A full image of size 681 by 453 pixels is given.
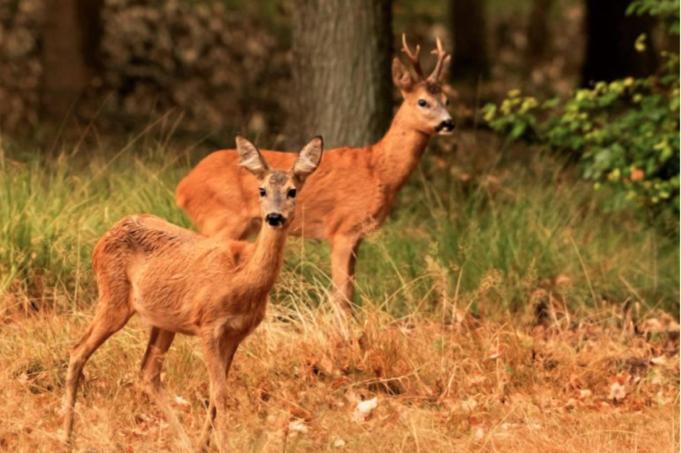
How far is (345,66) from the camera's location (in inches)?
485

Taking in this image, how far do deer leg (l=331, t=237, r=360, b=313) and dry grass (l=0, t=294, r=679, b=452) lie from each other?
387 mm

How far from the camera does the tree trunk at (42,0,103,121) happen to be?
18.9m

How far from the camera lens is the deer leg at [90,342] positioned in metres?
7.72

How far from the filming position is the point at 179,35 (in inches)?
885

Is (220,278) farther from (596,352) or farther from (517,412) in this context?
(596,352)

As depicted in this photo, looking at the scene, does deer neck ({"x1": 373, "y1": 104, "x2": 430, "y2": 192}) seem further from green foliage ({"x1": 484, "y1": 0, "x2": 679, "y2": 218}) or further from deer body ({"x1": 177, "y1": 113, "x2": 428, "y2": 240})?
green foliage ({"x1": 484, "y1": 0, "x2": 679, "y2": 218})

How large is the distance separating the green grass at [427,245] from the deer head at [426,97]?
0.75 meters

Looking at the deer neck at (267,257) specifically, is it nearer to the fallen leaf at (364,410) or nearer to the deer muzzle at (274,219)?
the deer muzzle at (274,219)

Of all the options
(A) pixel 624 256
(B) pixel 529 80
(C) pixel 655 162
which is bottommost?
(B) pixel 529 80

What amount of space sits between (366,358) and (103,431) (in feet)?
6.21

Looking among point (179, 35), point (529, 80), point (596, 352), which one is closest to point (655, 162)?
point (596, 352)

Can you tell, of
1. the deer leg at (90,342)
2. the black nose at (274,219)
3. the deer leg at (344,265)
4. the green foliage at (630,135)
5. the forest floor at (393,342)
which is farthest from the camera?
the green foliage at (630,135)

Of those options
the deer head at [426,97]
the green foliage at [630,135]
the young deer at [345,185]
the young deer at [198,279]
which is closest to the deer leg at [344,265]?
the young deer at [345,185]

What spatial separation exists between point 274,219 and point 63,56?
40.7 feet
